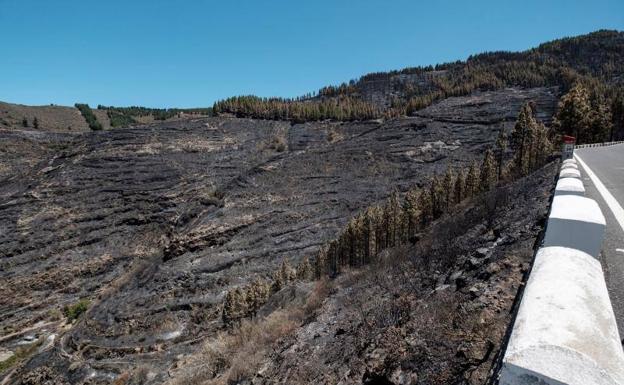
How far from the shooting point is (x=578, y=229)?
11.2 feet

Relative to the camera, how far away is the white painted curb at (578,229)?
10.7ft

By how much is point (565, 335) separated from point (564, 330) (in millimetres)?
53

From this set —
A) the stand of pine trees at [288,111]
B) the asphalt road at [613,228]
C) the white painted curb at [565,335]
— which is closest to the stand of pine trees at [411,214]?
the asphalt road at [613,228]

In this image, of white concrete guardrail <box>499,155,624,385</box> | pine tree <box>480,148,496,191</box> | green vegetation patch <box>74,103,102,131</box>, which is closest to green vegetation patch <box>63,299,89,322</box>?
pine tree <box>480,148,496,191</box>

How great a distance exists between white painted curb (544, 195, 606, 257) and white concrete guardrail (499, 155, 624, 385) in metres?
0.43

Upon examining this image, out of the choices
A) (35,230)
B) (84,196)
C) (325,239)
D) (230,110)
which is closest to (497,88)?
(230,110)

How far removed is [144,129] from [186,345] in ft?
222

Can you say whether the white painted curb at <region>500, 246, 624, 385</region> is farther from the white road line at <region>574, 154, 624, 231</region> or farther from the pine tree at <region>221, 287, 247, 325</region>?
the pine tree at <region>221, 287, 247, 325</region>

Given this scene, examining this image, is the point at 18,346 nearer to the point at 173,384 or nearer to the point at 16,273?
the point at 16,273

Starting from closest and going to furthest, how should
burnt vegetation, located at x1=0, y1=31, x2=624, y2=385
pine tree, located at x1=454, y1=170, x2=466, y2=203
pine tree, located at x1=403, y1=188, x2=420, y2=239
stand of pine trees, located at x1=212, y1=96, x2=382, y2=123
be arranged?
burnt vegetation, located at x1=0, y1=31, x2=624, y2=385 → pine tree, located at x1=403, y1=188, x2=420, y2=239 → pine tree, located at x1=454, y1=170, x2=466, y2=203 → stand of pine trees, located at x1=212, y1=96, x2=382, y2=123

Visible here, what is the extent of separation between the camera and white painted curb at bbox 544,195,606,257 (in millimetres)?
3258

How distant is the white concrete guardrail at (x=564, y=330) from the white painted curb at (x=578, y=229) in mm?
435

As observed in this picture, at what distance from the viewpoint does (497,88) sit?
122625 millimetres

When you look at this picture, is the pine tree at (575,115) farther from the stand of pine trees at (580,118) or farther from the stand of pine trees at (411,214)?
the stand of pine trees at (411,214)
